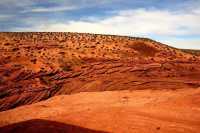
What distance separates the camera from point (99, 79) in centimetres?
2492

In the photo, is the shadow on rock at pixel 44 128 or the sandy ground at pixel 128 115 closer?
the shadow on rock at pixel 44 128

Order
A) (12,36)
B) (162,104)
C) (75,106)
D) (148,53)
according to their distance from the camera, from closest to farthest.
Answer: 1. (162,104)
2. (75,106)
3. (148,53)
4. (12,36)

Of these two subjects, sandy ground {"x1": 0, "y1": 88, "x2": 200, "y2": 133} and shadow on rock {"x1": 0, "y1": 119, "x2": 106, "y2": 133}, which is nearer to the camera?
Result: shadow on rock {"x1": 0, "y1": 119, "x2": 106, "y2": 133}

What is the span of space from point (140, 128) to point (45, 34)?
126ft

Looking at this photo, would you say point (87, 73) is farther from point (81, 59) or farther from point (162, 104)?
point (162, 104)

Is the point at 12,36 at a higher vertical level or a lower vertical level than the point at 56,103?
higher

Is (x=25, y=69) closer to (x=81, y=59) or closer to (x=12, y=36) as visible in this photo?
(x=81, y=59)

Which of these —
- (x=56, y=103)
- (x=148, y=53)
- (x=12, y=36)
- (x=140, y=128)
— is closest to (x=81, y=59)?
(x=148, y=53)

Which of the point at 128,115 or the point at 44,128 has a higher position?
the point at 128,115

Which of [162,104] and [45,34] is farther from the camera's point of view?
[45,34]

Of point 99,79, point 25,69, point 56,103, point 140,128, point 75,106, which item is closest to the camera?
point 140,128

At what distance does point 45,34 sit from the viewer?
4847 cm

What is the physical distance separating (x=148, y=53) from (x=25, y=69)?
16.9 m

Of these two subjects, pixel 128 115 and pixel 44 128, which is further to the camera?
pixel 128 115
